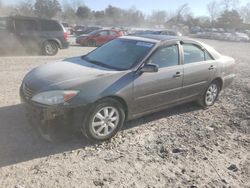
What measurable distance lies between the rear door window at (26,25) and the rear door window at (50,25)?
327 millimetres

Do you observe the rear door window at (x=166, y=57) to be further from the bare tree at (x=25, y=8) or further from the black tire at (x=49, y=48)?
the bare tree at (x=25, y=8)

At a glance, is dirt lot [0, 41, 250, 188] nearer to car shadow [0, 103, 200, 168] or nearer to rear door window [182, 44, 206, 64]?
car shadow [0, 103, 200, 168]

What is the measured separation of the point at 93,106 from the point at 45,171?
44.6 inches

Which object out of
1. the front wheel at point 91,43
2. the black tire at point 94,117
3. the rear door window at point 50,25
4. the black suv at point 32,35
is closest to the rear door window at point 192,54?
the black tire at point 94,117

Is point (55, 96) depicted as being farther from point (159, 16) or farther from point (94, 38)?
point (159, 16)

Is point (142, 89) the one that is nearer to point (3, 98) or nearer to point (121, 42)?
A: point (121, 42)

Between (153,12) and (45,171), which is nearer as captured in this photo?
(45,171)

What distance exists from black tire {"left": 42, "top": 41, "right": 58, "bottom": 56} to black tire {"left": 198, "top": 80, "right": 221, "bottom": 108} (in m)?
9.41

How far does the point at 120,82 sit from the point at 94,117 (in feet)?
2.27

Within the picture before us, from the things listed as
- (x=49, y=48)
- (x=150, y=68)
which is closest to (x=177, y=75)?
(x=150, y=68)

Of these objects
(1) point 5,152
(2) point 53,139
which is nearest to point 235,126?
(2) point 53,139

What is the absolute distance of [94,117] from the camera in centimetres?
435

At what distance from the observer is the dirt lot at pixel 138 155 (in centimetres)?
364

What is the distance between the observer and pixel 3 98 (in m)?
6.22
